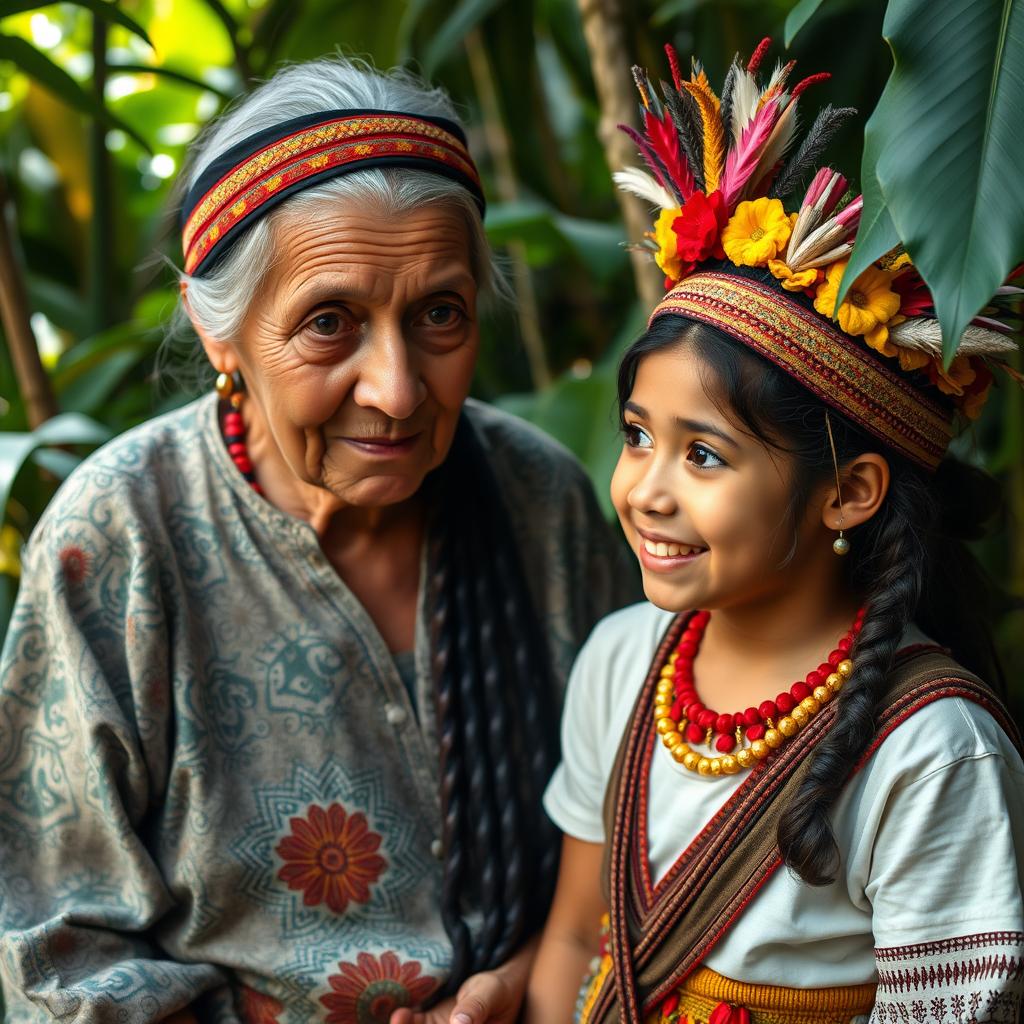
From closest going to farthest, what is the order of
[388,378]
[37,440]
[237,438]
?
1. [388,378]
2. [237,438]
3. [37,440]

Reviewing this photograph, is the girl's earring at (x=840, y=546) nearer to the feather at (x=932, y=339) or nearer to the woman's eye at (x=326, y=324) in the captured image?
the feather at (x=932, y=339)

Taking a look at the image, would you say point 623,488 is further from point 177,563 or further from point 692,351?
point 177,563

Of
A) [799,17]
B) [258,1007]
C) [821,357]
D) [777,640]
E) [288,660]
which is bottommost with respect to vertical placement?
[258,1007]

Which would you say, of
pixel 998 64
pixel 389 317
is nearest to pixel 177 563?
pixel 389 317

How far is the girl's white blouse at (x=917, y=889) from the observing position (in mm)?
1260

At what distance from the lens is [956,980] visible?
1268 mm

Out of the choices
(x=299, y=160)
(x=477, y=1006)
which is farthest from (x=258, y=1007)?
(x=299, y=160)

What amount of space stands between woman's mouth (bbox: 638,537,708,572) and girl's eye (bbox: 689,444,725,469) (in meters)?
0.09

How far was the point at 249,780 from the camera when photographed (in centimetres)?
161

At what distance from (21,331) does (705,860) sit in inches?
52.7

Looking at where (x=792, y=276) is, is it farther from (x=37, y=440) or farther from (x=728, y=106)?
(x=37, y=440)

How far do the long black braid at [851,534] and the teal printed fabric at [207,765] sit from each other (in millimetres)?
536

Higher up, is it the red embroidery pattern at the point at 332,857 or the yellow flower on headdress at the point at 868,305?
the yellow flower on headdress at the point at 868,305

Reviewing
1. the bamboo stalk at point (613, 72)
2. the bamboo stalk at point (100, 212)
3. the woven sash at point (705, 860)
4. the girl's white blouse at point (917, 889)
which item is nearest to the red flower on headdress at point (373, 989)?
the woven sash at point (705, 860)
